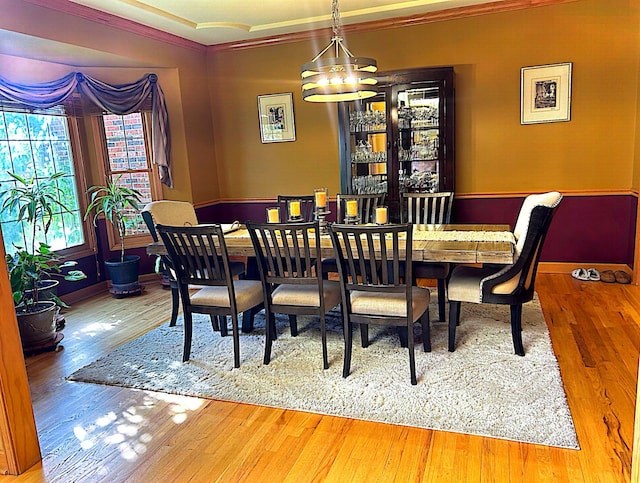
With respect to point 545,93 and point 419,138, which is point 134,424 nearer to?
point 419,138

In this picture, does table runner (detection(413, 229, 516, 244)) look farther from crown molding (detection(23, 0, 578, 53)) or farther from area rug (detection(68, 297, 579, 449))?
crown molding (detection(23, 0, 578, 53))

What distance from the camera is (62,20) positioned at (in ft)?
12.1

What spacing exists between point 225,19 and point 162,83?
98 cm

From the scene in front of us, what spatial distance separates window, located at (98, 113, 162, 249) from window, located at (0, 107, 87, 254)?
305 millimetres

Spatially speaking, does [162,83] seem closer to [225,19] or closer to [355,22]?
[225,19]

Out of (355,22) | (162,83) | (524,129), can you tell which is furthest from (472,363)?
(162,83)

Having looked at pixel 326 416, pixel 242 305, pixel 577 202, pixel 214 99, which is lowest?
pixel 326 416

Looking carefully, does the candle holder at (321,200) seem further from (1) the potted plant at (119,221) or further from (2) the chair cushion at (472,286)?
(1) the potted plant at (119,221)

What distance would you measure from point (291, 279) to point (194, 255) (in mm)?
602

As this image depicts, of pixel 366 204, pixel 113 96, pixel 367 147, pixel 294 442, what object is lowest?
pixel 294 442

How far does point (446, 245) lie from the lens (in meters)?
2.75

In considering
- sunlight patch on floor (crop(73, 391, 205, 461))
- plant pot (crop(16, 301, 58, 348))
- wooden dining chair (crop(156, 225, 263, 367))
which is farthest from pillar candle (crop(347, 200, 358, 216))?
plant pot (crop(16, 301, 58, 348))

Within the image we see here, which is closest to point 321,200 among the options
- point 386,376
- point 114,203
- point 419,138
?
point 386,376

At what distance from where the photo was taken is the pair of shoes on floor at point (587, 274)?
4.38 metres
